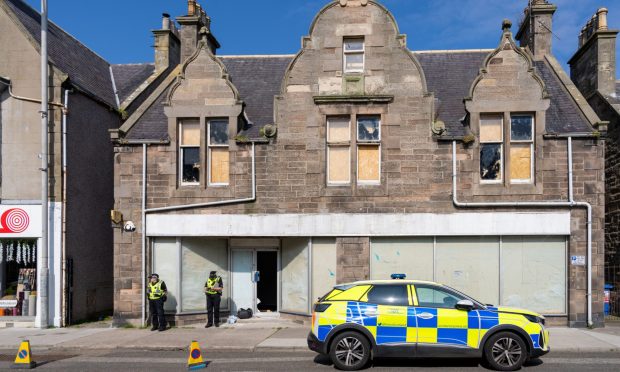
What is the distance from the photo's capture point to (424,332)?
31.7 ft

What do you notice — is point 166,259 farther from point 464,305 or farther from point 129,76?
point 129,76

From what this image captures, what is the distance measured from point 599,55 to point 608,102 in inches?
63.7

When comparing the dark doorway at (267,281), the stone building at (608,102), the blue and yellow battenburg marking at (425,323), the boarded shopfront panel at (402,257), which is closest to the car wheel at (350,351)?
the blue and yellow battenburg marking at (425,323)

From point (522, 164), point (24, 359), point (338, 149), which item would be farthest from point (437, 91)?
point (24, 359)

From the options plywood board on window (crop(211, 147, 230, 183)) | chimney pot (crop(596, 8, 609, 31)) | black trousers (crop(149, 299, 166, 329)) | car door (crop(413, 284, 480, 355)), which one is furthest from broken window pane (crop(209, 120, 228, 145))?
chimney pot (crop(596, 8, 609, 31))

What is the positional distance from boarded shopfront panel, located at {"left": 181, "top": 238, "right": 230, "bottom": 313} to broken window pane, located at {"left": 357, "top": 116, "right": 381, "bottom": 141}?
5.41 metres

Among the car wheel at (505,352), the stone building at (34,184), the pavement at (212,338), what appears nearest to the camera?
the car wheel at (505,352)

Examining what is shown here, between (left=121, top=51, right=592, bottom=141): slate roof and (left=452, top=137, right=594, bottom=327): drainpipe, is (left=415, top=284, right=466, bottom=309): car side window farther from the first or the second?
(left=121, top=51, right=592, bottom=141): slate roof

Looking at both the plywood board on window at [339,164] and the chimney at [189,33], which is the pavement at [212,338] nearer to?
the plywood board on window at [339,164]

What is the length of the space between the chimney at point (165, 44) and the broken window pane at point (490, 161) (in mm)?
12268

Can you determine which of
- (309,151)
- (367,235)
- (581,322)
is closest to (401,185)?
(367,235)

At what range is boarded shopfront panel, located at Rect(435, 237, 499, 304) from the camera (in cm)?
1456

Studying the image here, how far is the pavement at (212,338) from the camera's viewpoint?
12.0 meters

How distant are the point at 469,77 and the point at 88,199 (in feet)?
44.1
